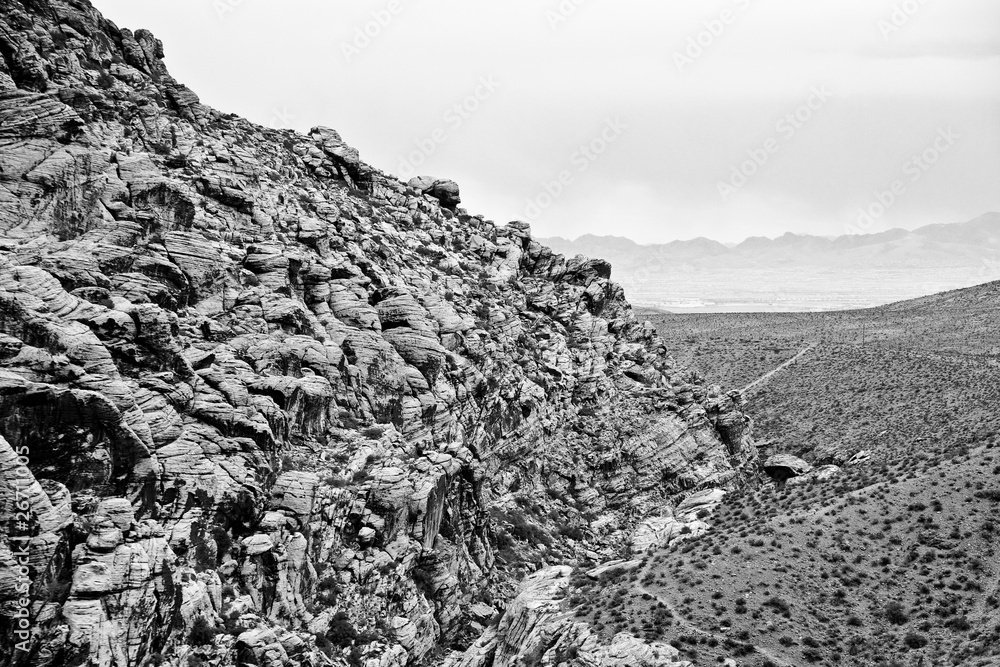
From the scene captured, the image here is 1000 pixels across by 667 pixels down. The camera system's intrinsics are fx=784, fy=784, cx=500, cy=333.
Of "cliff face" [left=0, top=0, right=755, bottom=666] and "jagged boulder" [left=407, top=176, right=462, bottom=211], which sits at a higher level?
"jagged boulder" [left=407, top=176, right=462, bottom=211]

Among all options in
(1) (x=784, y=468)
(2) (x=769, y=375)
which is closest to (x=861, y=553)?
(1) (x=784, y=468)

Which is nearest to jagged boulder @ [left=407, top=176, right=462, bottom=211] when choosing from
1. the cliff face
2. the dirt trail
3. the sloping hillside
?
the cliff face

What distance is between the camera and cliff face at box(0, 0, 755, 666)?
28.6 m

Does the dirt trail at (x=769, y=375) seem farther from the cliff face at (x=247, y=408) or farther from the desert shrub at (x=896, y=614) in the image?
the desert shrub at (x=896, y=614)

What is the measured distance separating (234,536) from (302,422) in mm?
6832

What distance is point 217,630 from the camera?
30.3 m

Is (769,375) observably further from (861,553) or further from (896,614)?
(896,614)

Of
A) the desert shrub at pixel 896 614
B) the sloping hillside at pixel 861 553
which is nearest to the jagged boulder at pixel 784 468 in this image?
the sloping hillside at pixel 861 553

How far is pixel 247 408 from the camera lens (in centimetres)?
3609

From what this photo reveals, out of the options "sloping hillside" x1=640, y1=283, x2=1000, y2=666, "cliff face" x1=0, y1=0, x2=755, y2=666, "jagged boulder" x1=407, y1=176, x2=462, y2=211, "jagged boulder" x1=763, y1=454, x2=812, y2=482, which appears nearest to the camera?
"cliff face" x1=0, y1=0, x2=755, y2=666

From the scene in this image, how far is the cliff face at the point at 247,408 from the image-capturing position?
2858 centimetres

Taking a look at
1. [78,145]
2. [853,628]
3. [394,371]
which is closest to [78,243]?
[78,145]

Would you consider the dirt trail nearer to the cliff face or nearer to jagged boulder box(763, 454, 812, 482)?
jagged boulder box(763, 454, 812, 482)

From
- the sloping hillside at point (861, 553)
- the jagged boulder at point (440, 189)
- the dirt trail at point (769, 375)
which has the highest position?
the jagged boulder at point (440, 189)
